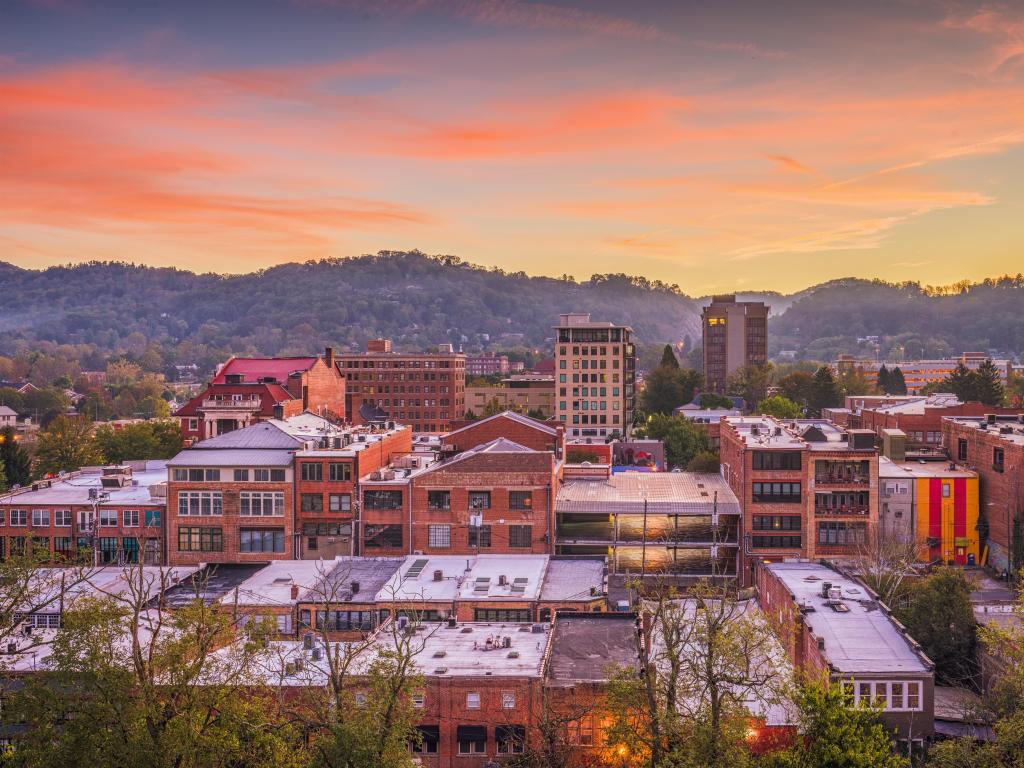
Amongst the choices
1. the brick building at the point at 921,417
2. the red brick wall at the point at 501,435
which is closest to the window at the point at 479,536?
the red brick wall at the point at 501,435

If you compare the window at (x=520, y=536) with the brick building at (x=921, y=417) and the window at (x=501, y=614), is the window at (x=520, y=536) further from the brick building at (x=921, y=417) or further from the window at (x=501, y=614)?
the brick building at (x=921, y=417)

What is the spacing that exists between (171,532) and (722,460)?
140 ft

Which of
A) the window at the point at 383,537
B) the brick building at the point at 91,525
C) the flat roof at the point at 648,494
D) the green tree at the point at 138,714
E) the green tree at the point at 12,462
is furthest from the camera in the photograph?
the green tree at the point at 12,462

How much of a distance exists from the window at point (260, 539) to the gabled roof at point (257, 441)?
5.67 meters

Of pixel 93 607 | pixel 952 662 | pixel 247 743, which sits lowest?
pixel 952 662

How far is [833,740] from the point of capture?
3069 cm

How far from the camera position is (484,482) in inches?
2426

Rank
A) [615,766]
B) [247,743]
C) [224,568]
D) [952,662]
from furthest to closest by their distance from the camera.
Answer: [224,568]
[952,662]
[615,766]
[247,743]

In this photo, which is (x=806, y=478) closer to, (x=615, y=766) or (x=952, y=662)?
(x=952, y=662)

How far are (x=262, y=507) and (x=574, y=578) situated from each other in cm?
2218

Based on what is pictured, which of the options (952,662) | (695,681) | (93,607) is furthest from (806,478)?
(93,607)

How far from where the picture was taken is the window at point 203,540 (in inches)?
2472

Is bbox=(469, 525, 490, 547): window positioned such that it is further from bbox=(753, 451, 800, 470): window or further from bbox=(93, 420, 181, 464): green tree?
bbox=(93, 420, 181, 464): green tree

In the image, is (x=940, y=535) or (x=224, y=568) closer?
(x=224, y=568)
